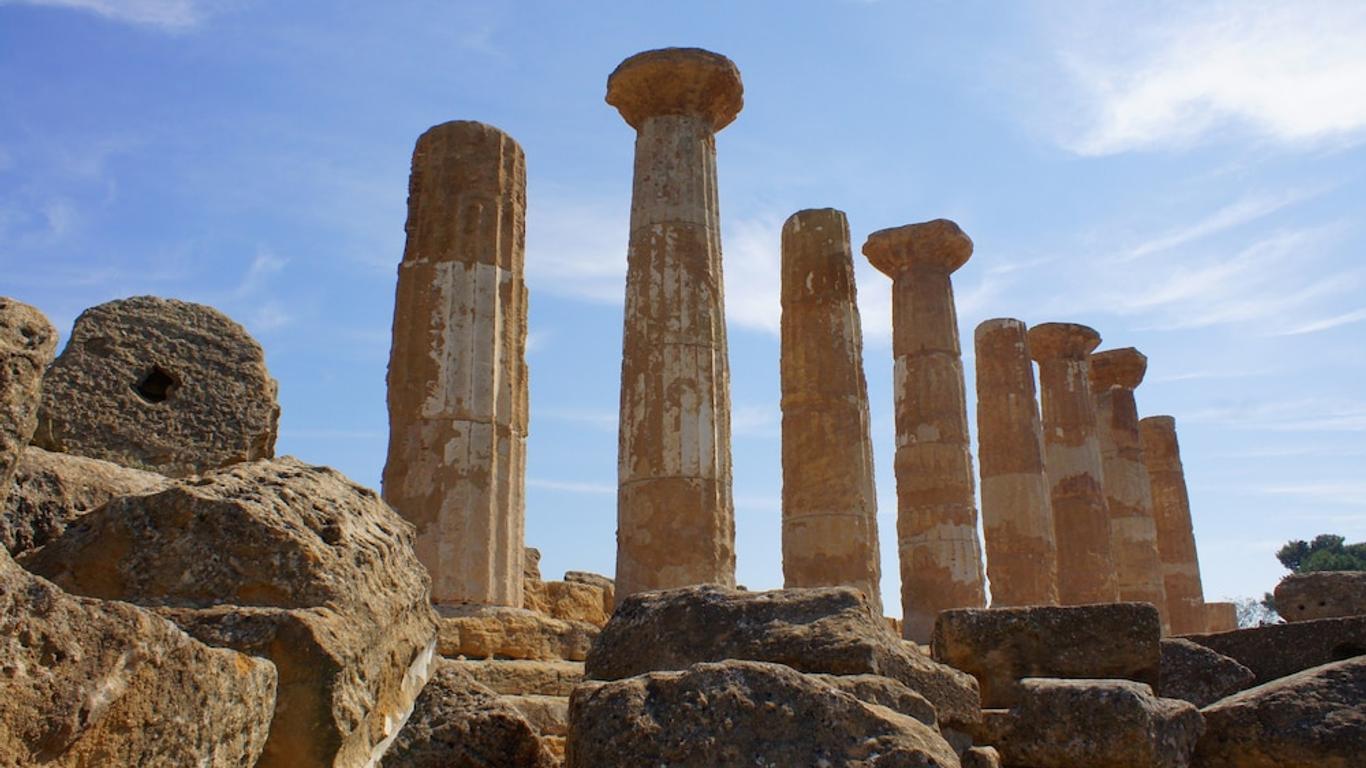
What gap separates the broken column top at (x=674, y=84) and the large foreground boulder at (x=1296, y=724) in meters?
8.71

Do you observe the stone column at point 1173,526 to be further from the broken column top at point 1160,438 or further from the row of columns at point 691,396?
the row of columns at point 691,396

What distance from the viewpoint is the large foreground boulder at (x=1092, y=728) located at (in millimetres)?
6742

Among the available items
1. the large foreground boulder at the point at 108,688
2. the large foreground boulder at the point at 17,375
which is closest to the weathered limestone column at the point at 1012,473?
the large foreground boulder at the point at 108,688

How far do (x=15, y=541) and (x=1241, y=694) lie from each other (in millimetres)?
6777

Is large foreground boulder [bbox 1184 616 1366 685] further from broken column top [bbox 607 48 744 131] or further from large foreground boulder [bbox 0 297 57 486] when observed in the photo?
large foreground boulder [bbox 0 297 57 486]

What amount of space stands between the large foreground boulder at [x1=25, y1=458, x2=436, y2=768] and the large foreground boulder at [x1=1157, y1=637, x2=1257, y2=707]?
6.09m

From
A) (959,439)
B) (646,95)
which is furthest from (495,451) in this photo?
(959,439)

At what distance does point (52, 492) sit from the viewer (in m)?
4.89

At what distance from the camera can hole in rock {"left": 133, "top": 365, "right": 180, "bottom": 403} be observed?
5992mm

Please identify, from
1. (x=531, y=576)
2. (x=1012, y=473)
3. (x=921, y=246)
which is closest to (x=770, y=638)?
(x=531, y=576)

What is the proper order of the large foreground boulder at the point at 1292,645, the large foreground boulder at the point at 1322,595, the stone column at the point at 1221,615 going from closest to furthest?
the large foreground boulder at the point at 1292,645 < the large foreground boulder at the point at 1322,595 < the stone column at the point at 1221,615

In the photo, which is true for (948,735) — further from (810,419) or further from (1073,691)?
(810,419)

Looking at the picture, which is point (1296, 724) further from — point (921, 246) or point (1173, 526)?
point (1173, 526)

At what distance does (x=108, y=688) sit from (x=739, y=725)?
2.11 metres
